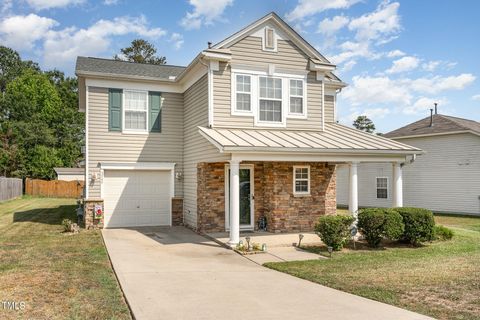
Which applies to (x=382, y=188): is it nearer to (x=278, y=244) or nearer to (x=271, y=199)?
(x=271, y=199)

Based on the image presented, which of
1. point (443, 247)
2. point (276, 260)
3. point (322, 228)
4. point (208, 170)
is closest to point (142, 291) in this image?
point (276, 260)

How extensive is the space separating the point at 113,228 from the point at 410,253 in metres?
9.98

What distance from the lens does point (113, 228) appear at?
575 inches

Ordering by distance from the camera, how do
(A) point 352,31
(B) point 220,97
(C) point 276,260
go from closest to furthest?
1. (C) point 276,260
2. (B) point 220,97
3. (A) point 352,31

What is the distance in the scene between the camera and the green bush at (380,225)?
10.5m

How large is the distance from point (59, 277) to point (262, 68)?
877 cm

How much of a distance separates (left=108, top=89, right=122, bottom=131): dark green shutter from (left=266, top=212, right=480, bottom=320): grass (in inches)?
334

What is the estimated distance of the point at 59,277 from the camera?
23.9 ft

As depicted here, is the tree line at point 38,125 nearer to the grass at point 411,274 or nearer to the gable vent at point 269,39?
the gable vent at point 269,39

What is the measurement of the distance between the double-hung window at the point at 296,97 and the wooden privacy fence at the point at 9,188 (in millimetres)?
21111

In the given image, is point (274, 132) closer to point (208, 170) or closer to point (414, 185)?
point (208, 170)

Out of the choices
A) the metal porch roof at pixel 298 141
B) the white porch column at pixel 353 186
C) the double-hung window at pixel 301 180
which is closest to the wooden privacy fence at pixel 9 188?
the metal porch roof at pixel 298 141

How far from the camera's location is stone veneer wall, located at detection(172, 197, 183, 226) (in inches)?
600

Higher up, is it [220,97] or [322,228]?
[220,97]
